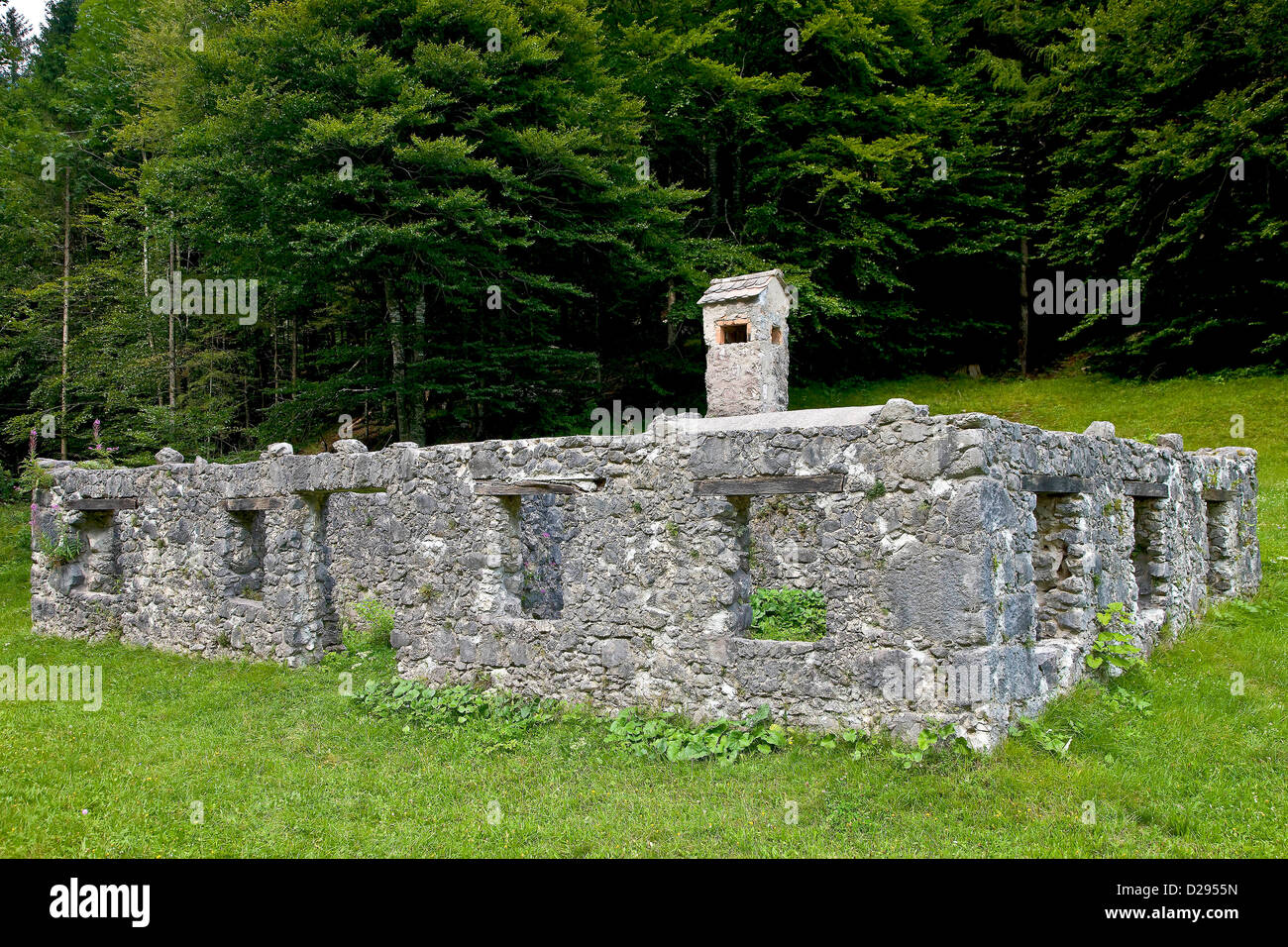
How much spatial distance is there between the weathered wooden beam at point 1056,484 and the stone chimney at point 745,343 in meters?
6.56

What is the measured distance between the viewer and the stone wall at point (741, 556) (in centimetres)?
700

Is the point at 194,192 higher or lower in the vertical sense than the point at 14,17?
lower

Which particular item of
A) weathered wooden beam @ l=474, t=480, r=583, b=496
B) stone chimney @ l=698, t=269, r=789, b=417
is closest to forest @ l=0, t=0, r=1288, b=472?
stone chimney @ l=698, t=269, r=789, b=417

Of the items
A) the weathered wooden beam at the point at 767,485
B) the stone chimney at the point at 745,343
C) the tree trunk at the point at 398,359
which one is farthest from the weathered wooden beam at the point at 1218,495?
the tree trunk at the point at 398,359

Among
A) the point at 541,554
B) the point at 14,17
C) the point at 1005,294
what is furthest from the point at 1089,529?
the point at 14,17

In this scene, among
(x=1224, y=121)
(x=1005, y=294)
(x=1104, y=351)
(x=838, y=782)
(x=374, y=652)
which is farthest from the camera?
(x=1005, y=294)

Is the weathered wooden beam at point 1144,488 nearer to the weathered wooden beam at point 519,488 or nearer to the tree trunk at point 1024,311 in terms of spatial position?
the weathered wooden beam at point 519,488

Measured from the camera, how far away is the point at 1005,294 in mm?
28500

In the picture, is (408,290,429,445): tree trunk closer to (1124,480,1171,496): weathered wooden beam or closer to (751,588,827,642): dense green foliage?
(751,588,827,642): dense green foliage

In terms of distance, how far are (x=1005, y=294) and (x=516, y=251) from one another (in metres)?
17.5

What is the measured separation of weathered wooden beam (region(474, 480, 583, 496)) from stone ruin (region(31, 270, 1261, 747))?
4 cm

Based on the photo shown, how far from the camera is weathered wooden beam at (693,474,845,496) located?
749cm

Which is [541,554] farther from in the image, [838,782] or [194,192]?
[194,192]

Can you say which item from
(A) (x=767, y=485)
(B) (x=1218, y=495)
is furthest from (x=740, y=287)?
(B) (x=1218, y=495)
